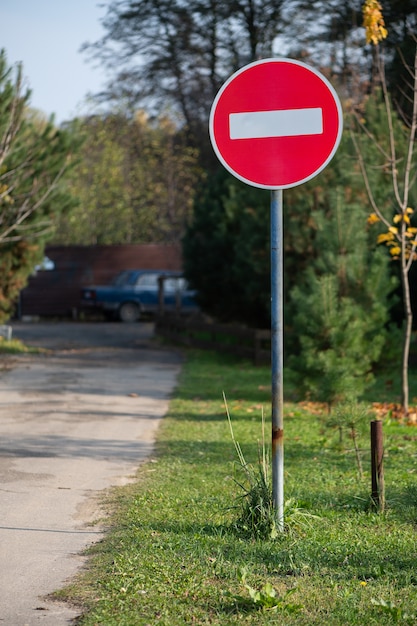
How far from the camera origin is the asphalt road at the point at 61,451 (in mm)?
5027

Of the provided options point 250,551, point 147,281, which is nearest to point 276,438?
point 250,551

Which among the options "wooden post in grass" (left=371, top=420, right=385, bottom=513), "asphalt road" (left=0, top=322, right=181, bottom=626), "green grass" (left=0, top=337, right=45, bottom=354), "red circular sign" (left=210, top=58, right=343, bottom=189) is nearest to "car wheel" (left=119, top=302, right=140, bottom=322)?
"green grass" (left=0, top=337, right=45, bottom=354)

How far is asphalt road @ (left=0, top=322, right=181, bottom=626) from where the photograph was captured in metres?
5.03

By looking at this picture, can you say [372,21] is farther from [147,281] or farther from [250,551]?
[147,281]

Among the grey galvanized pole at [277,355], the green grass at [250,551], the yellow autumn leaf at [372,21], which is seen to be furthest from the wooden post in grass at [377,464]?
the yellow autumn leaf at [372,21]

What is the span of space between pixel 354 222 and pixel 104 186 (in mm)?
30916

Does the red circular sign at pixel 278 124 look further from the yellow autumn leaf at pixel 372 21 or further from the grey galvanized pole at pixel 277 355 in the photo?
the yellow autumn leaf at pixel 372 21

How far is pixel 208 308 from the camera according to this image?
23.6 meters

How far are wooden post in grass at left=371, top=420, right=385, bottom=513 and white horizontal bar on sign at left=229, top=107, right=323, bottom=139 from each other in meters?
2.04

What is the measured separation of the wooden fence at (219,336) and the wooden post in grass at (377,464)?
11868mm

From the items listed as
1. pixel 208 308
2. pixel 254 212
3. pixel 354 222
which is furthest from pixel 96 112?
pixel 354 222

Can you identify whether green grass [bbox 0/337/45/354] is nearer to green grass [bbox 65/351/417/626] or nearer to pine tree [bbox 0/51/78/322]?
pine tree [bbox 0/51/78/322]

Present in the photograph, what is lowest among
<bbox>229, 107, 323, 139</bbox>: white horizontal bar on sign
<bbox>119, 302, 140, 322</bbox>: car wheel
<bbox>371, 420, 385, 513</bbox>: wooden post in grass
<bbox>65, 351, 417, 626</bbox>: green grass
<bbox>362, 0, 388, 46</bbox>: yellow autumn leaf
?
<bbox>119, 302, 140, 322</bbox>: car wheel

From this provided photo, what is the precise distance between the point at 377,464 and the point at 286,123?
7.70ft
